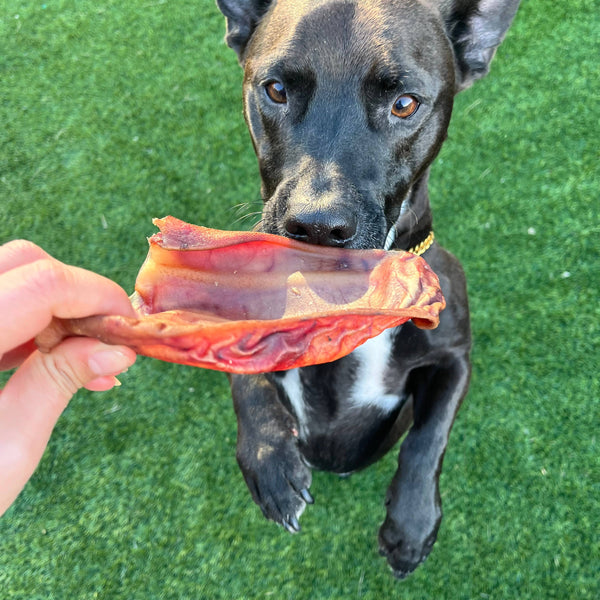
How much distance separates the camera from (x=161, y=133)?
13.9 ft

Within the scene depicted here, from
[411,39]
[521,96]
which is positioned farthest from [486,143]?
[411,39]

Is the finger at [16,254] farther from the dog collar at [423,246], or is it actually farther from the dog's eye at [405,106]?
the dog collar at [423,246]

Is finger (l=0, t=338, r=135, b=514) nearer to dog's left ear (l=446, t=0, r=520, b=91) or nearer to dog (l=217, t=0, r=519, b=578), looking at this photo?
dog (l=217, t=0, r=519, b=578)

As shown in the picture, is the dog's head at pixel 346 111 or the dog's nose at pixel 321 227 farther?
the dog's head at pixel 346 111

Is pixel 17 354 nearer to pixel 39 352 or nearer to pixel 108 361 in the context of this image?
pixel 39 352

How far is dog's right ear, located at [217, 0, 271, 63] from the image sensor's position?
8.14ft

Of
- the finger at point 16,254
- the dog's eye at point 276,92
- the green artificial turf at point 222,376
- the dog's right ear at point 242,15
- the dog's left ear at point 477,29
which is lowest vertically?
the green artificial turf at point 222,376

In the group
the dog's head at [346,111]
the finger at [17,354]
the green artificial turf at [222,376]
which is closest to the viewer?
the finger at [17,354]

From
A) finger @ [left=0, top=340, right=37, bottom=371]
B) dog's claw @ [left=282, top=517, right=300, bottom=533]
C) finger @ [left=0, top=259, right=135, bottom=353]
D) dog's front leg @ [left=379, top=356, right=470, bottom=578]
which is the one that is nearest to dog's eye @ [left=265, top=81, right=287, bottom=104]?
finger @ [left=0, top=259, right=135, bottom=353]

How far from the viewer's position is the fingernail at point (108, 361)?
4.81ft

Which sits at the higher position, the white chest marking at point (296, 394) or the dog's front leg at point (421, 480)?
the white chest marking at point (296, 394)

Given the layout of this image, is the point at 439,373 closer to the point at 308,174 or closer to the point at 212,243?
the point at 308,174

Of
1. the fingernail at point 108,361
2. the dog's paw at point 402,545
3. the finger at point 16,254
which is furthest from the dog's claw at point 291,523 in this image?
the finger at point 16,254

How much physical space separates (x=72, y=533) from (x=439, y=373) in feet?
7.92
